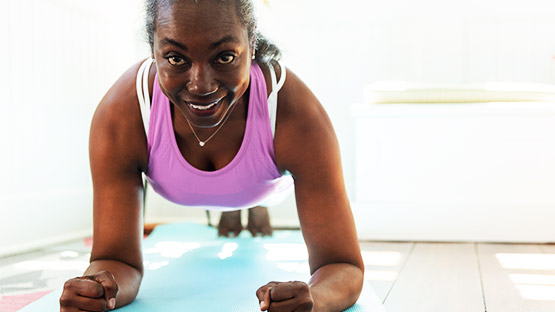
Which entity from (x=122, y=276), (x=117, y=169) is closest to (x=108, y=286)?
(x=122, y=276)

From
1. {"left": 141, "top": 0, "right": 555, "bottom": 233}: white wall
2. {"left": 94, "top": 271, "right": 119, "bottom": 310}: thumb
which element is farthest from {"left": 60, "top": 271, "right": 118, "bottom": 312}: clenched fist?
{"left": 141, "top": 0, "right": 555, "bottom": 233}: white wall

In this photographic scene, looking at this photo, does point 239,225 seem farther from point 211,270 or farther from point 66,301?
point 66,301

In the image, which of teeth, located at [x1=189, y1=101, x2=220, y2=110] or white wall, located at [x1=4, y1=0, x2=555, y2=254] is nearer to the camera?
→ teeth, located at [x1=189, y1=101, x2=220, y2=110]

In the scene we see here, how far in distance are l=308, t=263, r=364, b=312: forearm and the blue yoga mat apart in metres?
0.04

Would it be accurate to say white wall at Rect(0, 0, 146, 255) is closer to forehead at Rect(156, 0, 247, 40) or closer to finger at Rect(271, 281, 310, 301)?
forehead at Rect(156, 0, 247, 40)

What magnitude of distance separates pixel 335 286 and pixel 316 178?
221 millimetres

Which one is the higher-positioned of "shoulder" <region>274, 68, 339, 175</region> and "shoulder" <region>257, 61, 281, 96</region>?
"shoulder" <region>257, 61, 281, 96</region>

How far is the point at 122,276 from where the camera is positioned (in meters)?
1.17

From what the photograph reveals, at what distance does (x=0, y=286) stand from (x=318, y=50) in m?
1.80

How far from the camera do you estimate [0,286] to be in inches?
58.2

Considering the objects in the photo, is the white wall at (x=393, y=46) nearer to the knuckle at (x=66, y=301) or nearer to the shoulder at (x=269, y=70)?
the shoulder at (x=269, y=70)

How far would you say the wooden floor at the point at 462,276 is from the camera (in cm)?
127

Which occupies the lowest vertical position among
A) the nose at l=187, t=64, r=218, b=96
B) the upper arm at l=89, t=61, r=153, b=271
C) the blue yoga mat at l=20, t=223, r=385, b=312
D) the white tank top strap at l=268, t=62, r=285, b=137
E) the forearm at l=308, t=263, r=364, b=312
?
the blue yoga mat at l=20, t=223, r=385, b=312

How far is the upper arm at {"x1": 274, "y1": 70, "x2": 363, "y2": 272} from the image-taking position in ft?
3.88
